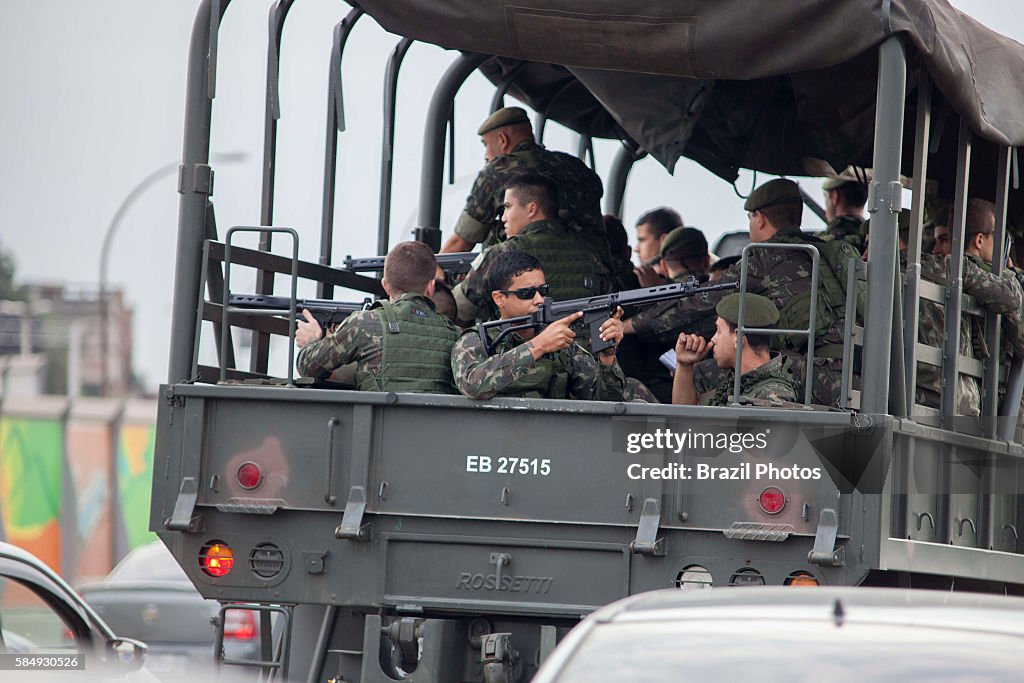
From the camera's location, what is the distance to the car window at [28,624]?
23.0ft

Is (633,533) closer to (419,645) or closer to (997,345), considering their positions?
(419,645)

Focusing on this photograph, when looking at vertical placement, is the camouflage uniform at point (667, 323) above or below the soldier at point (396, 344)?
above

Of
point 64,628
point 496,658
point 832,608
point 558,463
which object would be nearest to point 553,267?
point 558,463

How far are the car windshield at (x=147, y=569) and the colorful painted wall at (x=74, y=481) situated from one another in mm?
10930

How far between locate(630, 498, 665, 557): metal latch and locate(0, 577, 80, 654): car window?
2531mm

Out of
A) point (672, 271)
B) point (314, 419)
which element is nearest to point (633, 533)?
point (314, 419)

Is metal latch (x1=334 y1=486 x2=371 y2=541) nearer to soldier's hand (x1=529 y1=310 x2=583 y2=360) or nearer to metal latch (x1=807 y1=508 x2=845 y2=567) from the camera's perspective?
soldier's hand (x1=529 y1=310 x2=583 y2=360)

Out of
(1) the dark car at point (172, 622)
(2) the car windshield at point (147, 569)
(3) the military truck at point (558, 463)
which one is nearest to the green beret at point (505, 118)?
(3) the military truck at point (558, 463)

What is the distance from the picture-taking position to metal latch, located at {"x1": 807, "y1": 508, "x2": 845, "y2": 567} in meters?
5.80

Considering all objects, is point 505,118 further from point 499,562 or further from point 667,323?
point 499,562

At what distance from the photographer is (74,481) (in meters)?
27.5

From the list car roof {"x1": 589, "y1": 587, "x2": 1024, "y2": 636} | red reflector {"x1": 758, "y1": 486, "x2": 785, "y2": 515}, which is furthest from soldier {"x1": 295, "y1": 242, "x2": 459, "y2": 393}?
car roof {"x1": 589, "y1": 587, "x2": 1024, "y2": 636}

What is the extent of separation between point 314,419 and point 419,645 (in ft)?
3.10

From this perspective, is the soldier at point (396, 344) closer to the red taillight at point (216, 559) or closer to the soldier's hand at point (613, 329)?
the soldier's hand at point (613, 329)
